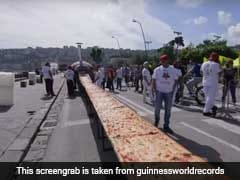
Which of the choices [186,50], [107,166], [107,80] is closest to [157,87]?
[107,166]

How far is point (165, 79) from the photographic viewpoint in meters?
10.5

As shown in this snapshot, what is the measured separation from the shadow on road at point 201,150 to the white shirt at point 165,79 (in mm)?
1362

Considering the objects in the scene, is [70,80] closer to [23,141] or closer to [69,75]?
[69,75]

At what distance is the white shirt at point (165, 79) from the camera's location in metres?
10.5

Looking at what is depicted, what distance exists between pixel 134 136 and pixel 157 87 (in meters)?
4.74

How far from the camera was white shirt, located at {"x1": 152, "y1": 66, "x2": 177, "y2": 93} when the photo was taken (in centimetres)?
1055

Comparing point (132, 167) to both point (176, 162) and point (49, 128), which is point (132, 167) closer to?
point (176, 162)

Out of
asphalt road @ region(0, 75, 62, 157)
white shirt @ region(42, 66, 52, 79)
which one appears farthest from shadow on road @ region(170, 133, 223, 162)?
white shirt @ region(42, 66, 52, 79)

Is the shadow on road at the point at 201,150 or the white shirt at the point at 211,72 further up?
the white shirt at the point at 211,72

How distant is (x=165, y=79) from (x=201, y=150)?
8.58 feet

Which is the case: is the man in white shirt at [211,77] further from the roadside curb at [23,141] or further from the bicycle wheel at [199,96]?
the roadside curb at [23,141]

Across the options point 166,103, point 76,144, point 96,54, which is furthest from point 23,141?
point 96,54

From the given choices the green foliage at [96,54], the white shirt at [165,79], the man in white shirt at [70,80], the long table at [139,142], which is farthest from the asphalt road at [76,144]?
the green foliage at [96,54]

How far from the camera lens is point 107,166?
7.35 metres
